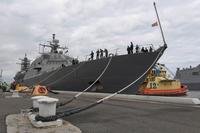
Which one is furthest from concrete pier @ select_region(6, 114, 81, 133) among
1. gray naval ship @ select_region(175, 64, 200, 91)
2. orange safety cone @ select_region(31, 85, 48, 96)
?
gray naval ship @ select_region(175, 64, 200, 91)

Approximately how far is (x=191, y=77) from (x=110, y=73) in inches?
1515

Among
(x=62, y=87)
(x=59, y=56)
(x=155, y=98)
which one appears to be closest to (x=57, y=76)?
(x=62, y=87)

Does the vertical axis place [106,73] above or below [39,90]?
above

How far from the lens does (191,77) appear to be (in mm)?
58188

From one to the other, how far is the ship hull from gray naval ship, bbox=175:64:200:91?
106 ft

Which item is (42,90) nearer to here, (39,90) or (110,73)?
(39,90)

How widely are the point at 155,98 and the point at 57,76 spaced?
15247mm

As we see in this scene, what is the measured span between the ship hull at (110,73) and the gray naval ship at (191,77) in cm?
3227

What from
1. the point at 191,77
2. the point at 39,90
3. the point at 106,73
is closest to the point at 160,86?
the point at 106,73

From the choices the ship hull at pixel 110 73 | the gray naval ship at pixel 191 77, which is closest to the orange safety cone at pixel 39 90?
the ship hull at pixel 110 73

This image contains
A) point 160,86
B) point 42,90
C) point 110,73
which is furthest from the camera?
point 160,86

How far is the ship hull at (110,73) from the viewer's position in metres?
20.6

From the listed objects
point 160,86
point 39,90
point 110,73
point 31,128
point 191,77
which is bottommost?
point 31,128

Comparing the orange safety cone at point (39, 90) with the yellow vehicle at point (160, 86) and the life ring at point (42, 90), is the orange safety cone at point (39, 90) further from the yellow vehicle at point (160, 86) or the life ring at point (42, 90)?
the yellow vehicle at point (160, 86)
